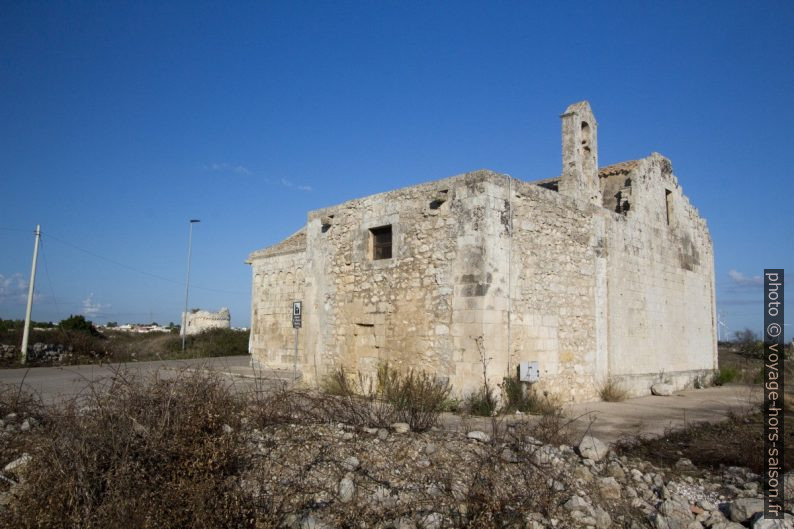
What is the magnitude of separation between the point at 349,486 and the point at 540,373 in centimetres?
621

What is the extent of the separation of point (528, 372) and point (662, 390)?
17.2ft

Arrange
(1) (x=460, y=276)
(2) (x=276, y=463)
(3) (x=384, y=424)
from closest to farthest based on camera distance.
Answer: (2) (x=276, y=463) < (3) (x=384, y=424) < (1) (x=460, y=276)

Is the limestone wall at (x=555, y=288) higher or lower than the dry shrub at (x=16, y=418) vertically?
higher

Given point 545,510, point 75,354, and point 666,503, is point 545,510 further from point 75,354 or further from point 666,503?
point 75,354

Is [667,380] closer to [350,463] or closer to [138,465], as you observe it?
[350,463]

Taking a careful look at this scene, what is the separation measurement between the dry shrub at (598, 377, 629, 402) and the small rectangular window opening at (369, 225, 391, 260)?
5249 mm

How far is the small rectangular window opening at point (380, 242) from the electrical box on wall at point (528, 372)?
11.0 feet

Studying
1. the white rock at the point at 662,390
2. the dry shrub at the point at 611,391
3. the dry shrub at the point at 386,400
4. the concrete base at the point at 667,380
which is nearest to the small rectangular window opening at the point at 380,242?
the dry shrub at the point at 386,400

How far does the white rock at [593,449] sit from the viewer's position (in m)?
5.88

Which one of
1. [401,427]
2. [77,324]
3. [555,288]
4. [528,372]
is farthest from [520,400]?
[77,324]

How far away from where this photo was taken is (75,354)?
2175 cm

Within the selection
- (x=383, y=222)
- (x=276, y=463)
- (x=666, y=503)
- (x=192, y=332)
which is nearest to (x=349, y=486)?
(x=276, y=463)

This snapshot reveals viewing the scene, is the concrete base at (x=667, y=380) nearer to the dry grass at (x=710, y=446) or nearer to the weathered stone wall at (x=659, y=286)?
the weathered stone wall at (x=659, y=286)

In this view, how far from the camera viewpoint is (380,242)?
37.2ft
